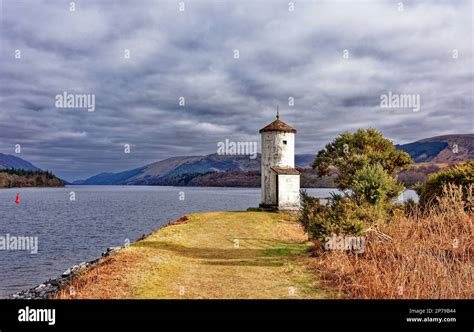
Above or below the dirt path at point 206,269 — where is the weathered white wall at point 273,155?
above

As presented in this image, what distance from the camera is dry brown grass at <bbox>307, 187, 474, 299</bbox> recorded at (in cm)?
917

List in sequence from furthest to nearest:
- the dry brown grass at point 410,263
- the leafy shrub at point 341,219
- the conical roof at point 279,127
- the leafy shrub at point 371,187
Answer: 1. the conical roof at point 279,127
2. the leafy shrub at point 371,187
3. the leafy shrub at point 341,219
4. the dry brown grass at point 410,263

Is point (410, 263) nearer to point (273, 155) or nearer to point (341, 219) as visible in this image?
point (341, 219)

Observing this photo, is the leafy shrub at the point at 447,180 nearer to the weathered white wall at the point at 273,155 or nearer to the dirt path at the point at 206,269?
the dirt path at the point at 206,269

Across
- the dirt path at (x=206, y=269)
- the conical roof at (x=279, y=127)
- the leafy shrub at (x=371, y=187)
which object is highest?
the conical roof at (x=279, y=127)

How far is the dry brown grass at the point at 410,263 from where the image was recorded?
917 centimetres

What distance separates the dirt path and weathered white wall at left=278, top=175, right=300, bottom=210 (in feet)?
26.7

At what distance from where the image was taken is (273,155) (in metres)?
30.4

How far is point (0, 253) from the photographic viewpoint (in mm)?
28531

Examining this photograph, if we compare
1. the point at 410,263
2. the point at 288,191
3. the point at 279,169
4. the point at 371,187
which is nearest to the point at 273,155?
the point at 279,169

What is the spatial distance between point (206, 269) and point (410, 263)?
22.9 ft

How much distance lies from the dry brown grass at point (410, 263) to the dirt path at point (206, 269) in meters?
1.12

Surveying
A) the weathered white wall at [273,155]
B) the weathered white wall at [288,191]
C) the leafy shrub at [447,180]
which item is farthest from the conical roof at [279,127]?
the leafy shrub at [447,180]
